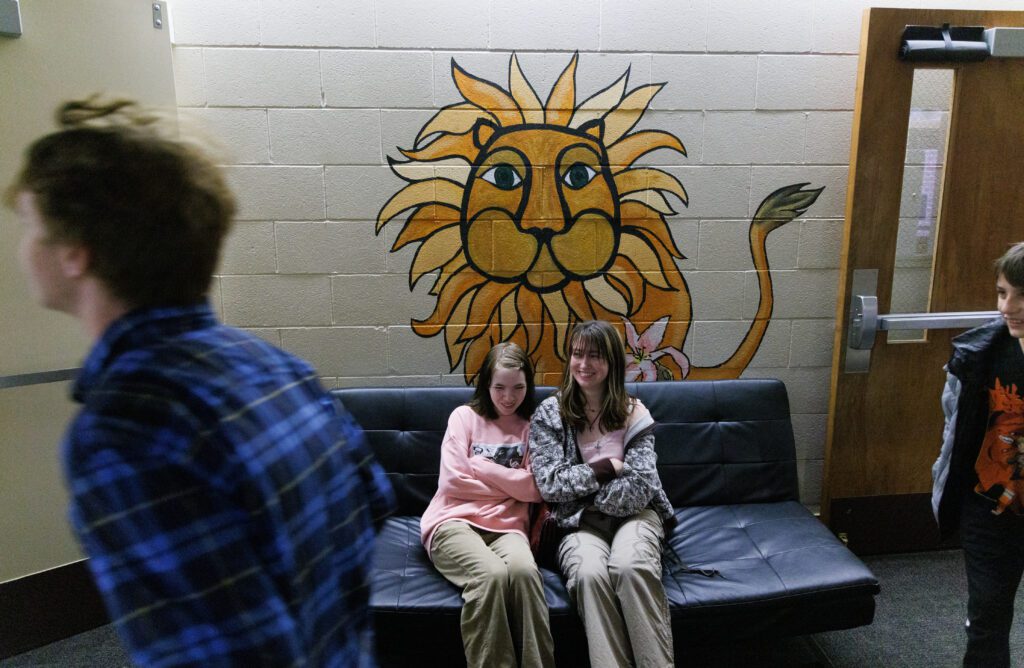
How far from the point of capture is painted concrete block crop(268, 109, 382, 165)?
2.50 metres

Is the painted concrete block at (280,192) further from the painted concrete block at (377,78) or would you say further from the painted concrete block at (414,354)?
the painted concrete block at (414,354)

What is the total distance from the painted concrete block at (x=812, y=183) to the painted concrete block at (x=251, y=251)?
5.89 feet

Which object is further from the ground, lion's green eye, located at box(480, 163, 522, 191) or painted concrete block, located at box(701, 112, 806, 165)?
painted concrete block, located at box(701, 112, 806, 165)

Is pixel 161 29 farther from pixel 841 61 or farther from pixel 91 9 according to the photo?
pixel 841 61

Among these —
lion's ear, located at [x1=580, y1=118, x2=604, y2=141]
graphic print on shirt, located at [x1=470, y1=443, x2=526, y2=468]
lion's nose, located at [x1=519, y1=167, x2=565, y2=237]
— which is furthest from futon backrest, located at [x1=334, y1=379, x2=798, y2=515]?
lion's ear, located at [x1=580, y1=118, x2=604, y2=141]

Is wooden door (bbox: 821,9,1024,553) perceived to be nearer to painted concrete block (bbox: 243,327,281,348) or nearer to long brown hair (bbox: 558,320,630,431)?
long brown hair (bbox: 558,320,630,431)

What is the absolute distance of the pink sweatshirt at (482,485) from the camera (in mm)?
2203

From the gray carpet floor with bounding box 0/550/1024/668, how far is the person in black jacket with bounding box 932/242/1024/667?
13.4 inches

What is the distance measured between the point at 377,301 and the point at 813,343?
1.72 meters

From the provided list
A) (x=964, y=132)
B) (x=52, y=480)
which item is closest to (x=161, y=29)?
(x=52, y=480)

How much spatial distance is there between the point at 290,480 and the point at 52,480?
2.04m

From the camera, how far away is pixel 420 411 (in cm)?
254

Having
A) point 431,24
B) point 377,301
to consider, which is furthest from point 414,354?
point 431,24

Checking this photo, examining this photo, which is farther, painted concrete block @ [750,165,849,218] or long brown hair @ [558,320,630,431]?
painted concrete block @ [750,165,849,218]
